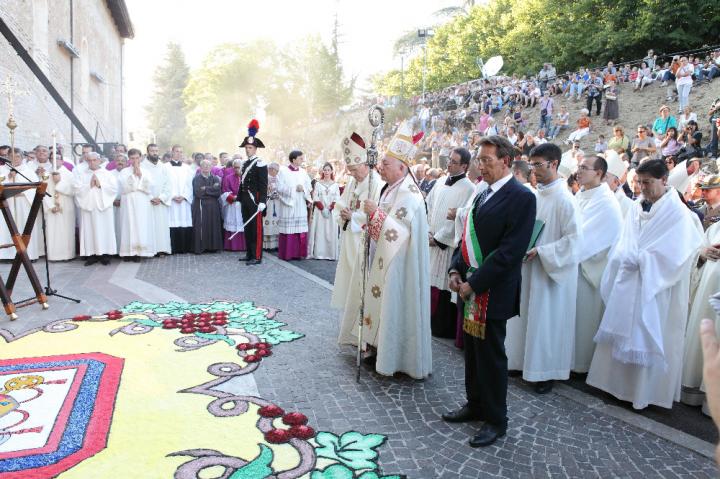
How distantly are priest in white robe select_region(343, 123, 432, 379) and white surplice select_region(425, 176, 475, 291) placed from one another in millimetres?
1226

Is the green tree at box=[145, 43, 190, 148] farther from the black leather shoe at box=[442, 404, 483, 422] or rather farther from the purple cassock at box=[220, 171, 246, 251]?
the black leather shoe at box=[442, 404, 483, 422]

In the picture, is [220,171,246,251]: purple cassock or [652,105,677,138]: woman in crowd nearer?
[220,171,246,251]: purple cassock

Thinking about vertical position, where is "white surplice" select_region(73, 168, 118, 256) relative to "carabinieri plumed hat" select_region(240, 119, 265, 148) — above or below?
below

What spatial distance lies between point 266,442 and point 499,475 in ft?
4.96

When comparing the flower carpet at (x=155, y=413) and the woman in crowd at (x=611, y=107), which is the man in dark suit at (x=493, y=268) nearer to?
the flower carpet at (x=155, y=413)

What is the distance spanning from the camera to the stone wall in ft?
45.1

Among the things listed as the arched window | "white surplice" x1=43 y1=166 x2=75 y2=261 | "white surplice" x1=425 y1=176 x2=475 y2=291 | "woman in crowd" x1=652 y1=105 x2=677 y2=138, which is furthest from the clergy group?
the arched window

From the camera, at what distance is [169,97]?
65938 millimetres

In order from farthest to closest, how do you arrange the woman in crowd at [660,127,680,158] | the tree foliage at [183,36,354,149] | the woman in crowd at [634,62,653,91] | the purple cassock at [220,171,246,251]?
1. the tree foliage at [183,36,354,149]
2. the woman in crowd at [634,62,653,91]
3. the woman in crowd at [660,127,680,158]
4. the purple cassock at [220,171,246,251]

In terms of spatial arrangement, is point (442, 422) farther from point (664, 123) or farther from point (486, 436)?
point (664, 123)

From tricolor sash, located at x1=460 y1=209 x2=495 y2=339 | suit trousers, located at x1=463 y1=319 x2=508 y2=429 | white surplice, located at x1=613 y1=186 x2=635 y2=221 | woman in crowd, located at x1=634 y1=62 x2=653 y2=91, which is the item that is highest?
woman in crowd, located at x1=634 y1=62 x2=653 y2=91

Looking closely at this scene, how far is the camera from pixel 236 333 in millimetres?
5832

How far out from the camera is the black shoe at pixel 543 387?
4.67 m

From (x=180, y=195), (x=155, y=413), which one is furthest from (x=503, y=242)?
(x=180, y=195)
